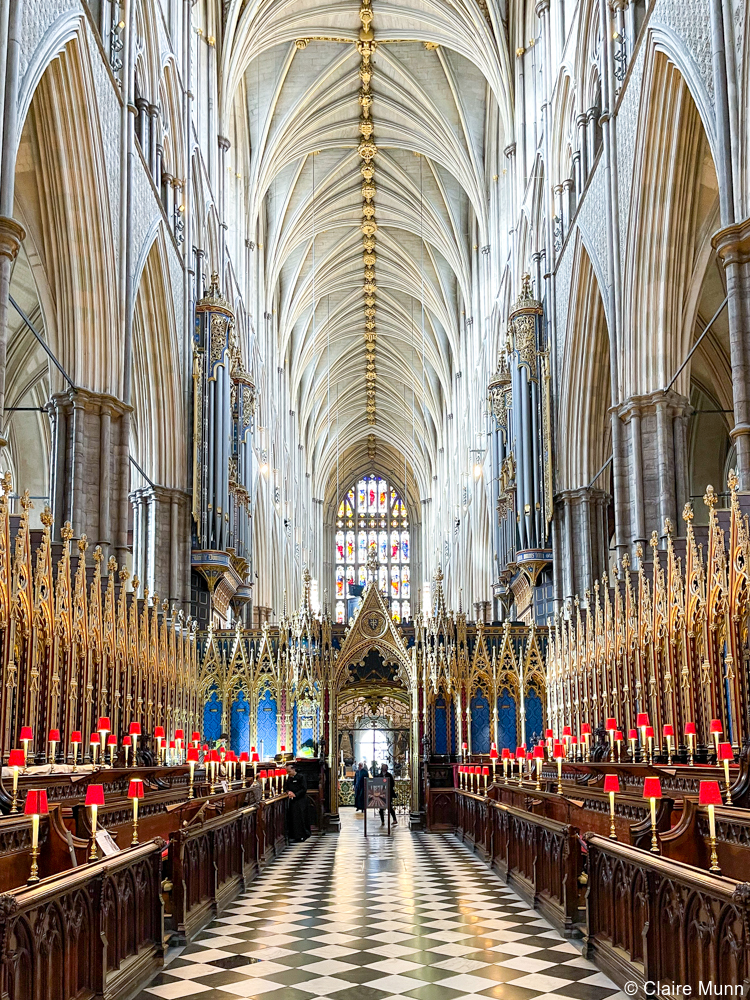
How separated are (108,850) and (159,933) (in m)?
1.34

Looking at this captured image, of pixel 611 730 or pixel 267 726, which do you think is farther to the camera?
pixel 267 726

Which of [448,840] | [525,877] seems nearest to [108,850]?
[525,877]

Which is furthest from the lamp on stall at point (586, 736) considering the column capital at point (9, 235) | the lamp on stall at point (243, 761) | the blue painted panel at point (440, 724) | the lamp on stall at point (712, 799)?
the column capital at point (9, 235)

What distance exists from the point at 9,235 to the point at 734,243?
7.77m

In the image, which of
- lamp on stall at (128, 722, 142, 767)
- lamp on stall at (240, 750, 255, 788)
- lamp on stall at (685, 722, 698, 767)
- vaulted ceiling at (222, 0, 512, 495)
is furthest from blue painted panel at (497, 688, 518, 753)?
vaulted ceiling at (222, 0, 512, 495)

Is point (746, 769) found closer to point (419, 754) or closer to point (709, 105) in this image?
point (709, 105)

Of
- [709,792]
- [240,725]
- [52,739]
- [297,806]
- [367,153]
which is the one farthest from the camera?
[367,153]

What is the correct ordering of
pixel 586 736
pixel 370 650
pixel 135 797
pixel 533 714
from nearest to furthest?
pixel 135 797 < pixel 586 736 < pixel 533 714 < pixel 370 650

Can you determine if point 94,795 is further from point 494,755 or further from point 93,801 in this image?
point 494,755

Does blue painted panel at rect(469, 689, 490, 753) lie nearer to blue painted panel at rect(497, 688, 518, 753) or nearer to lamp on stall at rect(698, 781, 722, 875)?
blue painted panel at rect(497, 688, 518, 753)

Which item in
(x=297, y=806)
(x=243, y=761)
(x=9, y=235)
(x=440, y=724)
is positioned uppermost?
(x=9, y=235)

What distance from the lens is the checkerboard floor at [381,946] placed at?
6734mm

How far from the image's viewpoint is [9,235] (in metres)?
10.9

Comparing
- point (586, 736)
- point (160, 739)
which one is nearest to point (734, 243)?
point (586, 736)
